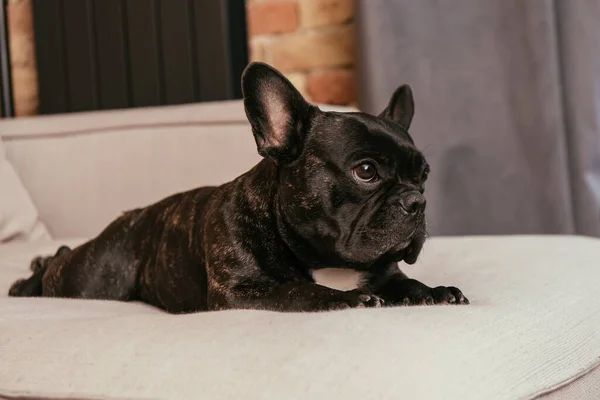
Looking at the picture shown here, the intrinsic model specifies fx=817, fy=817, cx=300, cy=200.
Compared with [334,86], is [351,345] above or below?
below

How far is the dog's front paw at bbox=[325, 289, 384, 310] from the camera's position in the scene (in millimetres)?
1190

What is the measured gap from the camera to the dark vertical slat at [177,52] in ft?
10.4

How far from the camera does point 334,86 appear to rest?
3.09m

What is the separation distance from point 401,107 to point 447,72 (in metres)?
1.08

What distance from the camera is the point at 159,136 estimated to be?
260 centimetres

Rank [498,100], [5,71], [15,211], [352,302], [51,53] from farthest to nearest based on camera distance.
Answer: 1. [5,71]
2. [51,53]
3. [498,100]
4. [15,211]
5. [352,302]

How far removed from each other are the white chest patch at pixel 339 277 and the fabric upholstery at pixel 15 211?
1.39 m

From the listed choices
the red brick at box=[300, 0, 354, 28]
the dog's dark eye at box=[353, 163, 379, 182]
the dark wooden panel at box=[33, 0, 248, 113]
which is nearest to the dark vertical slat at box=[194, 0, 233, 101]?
the dark wooden panel at box=[33, 0, 248, 113]

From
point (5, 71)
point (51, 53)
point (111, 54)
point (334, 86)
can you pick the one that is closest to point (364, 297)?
point (334, 86)

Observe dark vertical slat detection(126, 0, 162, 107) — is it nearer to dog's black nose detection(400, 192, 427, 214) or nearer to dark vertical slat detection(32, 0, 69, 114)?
dark vertical slat detection(32, 0, 69, 114)

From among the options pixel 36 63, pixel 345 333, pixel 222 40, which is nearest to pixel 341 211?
pixel 345 333

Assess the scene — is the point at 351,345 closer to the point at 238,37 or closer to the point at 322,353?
the point at 322,353

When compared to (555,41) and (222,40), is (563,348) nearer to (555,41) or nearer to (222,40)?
(555,41)

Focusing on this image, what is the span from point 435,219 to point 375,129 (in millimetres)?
1416
